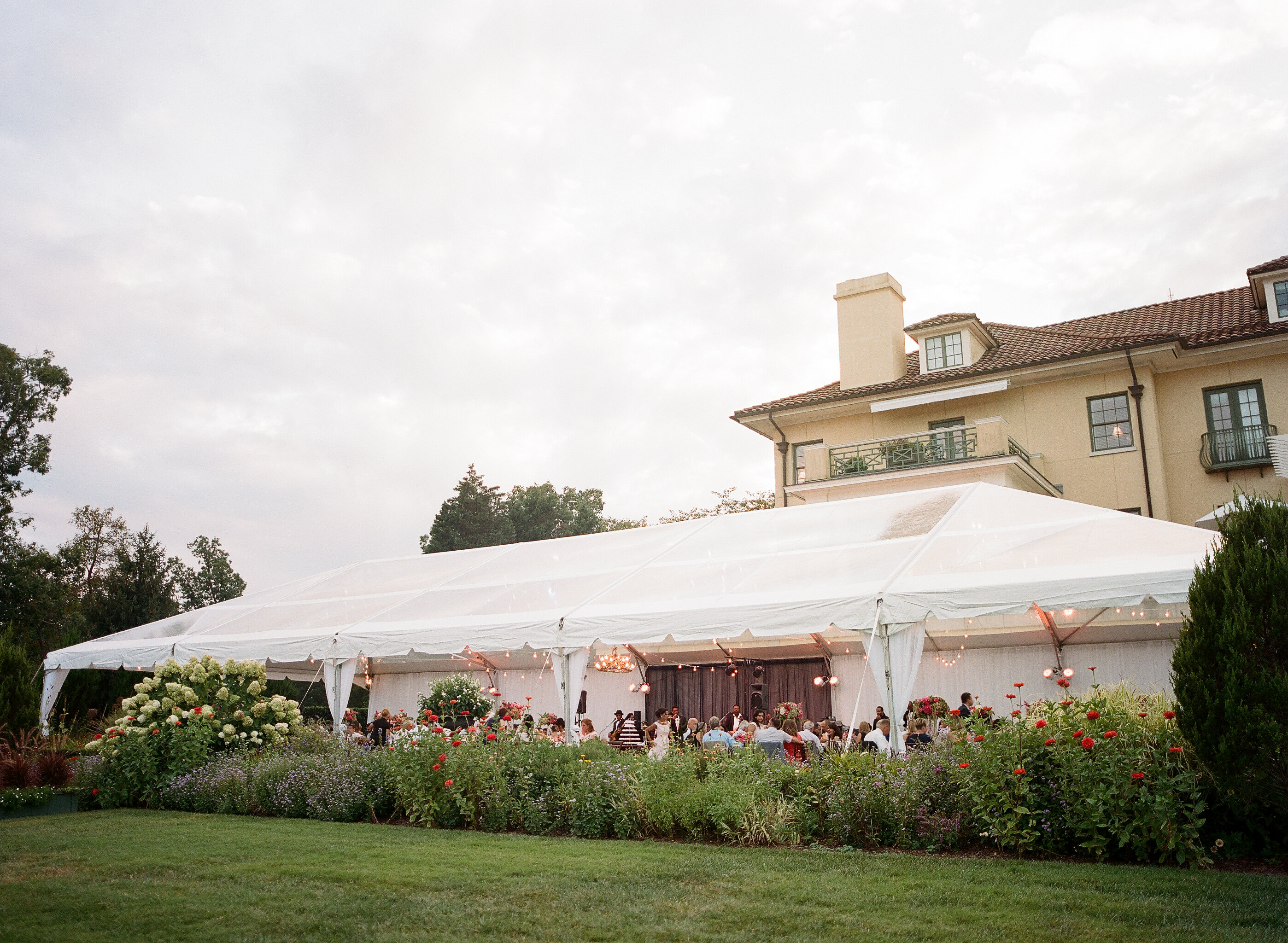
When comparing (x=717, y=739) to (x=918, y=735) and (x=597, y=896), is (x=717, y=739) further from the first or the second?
(x=597, y=896)

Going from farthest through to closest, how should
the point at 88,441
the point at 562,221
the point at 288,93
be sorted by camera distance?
the point at 88,441
the point at 562,221
the point at 288,93

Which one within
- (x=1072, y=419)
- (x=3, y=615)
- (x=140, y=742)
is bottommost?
(x=140, y=742)

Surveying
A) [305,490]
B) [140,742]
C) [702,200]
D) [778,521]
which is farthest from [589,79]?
[305,490]

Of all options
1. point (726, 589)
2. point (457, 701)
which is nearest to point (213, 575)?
point (457, 701)

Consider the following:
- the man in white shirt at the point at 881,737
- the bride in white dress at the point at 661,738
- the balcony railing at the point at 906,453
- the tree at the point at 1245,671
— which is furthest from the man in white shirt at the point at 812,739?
the balcony railing at the point at 906,453

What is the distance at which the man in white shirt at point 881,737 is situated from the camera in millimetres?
10609

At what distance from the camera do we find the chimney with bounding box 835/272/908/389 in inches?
965

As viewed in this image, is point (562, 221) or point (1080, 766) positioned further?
point (562, 221)

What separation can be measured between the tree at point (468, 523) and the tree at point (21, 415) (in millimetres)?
21113

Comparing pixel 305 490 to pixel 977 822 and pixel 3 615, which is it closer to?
pixel 3 615

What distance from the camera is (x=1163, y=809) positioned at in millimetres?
5961

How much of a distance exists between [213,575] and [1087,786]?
181 ft

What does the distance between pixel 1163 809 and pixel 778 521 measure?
30.1ft

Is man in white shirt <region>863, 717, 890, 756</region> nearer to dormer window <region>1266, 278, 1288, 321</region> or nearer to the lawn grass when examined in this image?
the lawn grass
